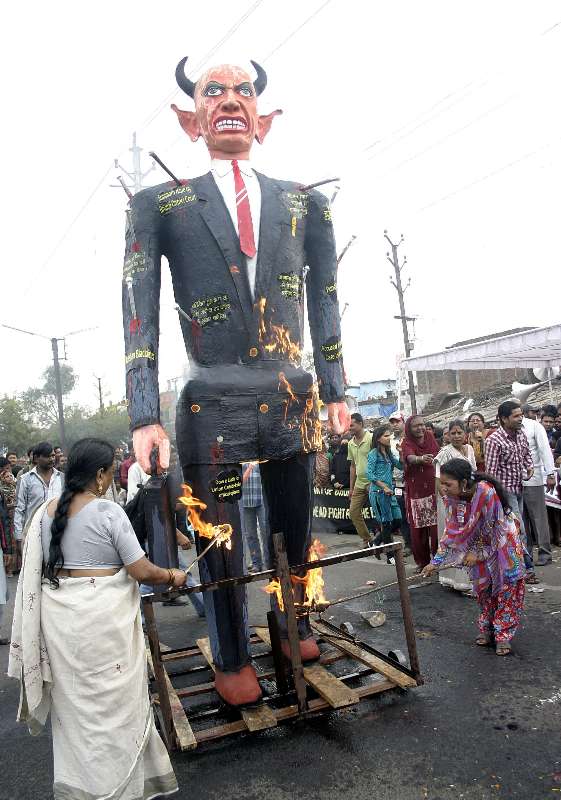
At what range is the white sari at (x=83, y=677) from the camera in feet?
7.36

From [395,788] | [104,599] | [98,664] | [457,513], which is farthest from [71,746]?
[457,513]

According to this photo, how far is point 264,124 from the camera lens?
12.2ft

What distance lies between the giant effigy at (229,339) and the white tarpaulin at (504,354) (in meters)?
6.64

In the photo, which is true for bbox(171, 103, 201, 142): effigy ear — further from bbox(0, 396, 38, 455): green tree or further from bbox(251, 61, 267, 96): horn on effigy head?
bbox(0, 396, 38, 455): green tree

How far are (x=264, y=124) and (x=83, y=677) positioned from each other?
10.4ft

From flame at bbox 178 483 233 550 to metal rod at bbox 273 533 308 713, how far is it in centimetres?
35

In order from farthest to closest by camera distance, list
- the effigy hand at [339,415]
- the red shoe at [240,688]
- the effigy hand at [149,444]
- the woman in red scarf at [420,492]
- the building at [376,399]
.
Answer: the building at [376,399] < the woman in red scarf at [420,492] < the effigy hand at [339,415] < the effigy hand at [149,444] < the red shoe at [240,688]

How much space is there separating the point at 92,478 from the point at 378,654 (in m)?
2.07

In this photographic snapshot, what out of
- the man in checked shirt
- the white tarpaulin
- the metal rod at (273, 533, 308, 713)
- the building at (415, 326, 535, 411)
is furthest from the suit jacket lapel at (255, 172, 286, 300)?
the building at (415, 326, 535, 411)

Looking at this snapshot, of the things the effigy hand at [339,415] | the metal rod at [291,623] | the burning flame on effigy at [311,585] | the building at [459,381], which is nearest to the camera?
the metal rod at [291,623]

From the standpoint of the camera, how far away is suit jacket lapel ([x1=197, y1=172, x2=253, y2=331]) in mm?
3322

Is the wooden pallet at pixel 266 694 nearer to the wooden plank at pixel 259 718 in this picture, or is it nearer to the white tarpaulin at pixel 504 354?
the wooden plank at pixel 259 718

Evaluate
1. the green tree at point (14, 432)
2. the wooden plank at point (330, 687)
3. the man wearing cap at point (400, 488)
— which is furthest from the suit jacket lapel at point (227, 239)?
the green tree at point (14, 432)

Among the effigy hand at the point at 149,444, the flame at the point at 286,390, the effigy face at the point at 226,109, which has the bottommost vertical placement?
the effigy hand at the point at 149,444
